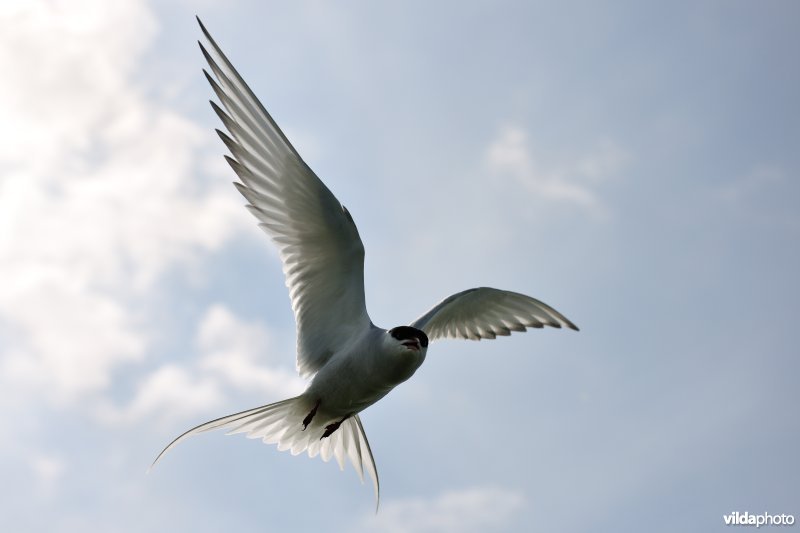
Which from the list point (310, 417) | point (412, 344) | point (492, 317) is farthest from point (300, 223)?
point (492, 317)

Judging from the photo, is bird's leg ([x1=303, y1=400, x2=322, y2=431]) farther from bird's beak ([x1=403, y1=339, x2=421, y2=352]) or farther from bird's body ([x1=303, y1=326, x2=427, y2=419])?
bird's beak ([x1=403, y1=339, x2=421, y2=352])

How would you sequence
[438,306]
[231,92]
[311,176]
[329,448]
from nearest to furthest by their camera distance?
[231,92] → [311,176] → [438,306] → [329,448]

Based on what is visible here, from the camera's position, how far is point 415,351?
24.1 ft

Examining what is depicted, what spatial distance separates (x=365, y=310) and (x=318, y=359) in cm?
60

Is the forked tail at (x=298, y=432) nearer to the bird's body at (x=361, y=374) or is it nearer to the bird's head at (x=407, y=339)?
the bird's body at (x=361, y=374)

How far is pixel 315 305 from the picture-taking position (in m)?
8.29

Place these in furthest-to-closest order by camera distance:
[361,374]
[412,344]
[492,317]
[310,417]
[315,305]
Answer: [492,317] < [315,305] < [310,417] < [361,374] < [412,344]

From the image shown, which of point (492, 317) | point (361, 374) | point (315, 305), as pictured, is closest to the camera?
point (361, 374)

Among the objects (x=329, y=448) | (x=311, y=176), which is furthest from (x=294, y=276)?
(x=329, y=448)

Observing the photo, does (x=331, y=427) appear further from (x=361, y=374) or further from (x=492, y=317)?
(x=492, y=317)

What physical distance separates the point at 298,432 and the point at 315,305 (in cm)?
119

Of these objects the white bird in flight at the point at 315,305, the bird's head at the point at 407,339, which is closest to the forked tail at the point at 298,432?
the white bird in flight at the point at 315,305

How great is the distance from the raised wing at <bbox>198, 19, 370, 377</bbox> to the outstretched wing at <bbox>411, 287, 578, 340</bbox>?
1138mm

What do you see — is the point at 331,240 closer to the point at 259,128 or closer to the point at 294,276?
the point at 294,276
